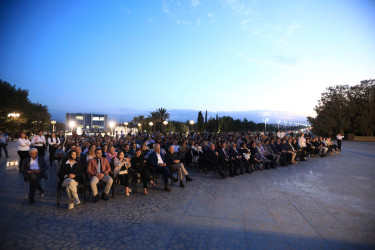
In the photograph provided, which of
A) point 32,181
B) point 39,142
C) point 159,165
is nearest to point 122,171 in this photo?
point 159,165

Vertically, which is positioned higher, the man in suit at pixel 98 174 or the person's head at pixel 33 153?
the person's head at pixel 33 153

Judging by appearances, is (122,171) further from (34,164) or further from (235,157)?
(235,157)

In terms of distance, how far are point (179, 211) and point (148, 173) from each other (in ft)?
6.31

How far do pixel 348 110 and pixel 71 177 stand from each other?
41882 mm

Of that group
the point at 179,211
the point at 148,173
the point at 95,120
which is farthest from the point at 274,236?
the point at 95,120

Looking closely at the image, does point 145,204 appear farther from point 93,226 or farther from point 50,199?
point 50,199

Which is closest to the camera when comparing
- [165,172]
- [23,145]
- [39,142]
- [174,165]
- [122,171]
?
[122,171]

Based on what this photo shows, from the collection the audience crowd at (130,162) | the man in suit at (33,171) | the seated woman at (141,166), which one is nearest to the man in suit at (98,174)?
the audience crowd at (130,162)

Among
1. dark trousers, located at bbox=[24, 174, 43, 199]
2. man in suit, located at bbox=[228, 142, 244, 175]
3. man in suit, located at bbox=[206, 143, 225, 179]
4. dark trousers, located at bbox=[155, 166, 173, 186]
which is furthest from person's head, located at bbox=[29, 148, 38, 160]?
man in suit, located at bbox=[228, 142, 244, 175]

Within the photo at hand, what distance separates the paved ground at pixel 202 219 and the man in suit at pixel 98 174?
29 centimetres

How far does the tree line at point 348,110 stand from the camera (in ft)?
105

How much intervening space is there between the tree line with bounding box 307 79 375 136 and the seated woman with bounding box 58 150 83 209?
39.6 m

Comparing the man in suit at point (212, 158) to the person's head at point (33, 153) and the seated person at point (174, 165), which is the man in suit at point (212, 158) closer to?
the seated person at point (174, 165)

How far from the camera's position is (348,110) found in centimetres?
3372
